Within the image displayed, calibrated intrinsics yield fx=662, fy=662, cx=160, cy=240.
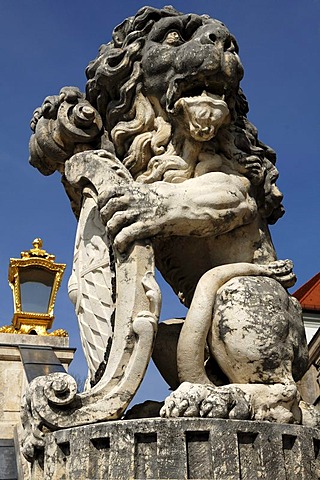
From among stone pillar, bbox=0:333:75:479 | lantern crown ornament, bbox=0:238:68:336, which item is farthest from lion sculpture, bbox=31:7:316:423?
lantern crown ornament, bbox=0:238:68:336

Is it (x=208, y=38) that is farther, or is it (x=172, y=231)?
(x=208, y=38)

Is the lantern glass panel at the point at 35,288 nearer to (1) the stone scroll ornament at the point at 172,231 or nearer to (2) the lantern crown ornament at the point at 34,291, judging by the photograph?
(2) the lantern crown ornament at the point at 34,291

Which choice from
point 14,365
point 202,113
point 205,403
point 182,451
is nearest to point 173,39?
point 202,113

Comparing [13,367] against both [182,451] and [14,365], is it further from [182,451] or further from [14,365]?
[182,451]

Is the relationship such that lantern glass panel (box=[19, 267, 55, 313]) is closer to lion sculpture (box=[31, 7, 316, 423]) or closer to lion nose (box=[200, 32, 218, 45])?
lion sculpture (box=[31, 7, 316, 423])

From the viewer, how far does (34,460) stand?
3.40 metres

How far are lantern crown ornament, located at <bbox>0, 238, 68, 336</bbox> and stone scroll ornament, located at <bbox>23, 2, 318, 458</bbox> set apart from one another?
4347 millimetres

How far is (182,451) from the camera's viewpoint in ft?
9.68

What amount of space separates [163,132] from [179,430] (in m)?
1.81

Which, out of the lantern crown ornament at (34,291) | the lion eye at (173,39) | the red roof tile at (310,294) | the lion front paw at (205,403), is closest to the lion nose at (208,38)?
the lion eye at (173,39)

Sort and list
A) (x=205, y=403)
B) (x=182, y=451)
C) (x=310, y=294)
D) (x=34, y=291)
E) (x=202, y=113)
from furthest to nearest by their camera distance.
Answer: (x=310, y=294)
(x=34, y=291)
(x=202, y=113)
(x=205, y=403)
(x=182, y=451)

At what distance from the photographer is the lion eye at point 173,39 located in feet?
13.1

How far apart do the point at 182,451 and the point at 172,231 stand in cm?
118

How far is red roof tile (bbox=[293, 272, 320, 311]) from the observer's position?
2402 centimetres
